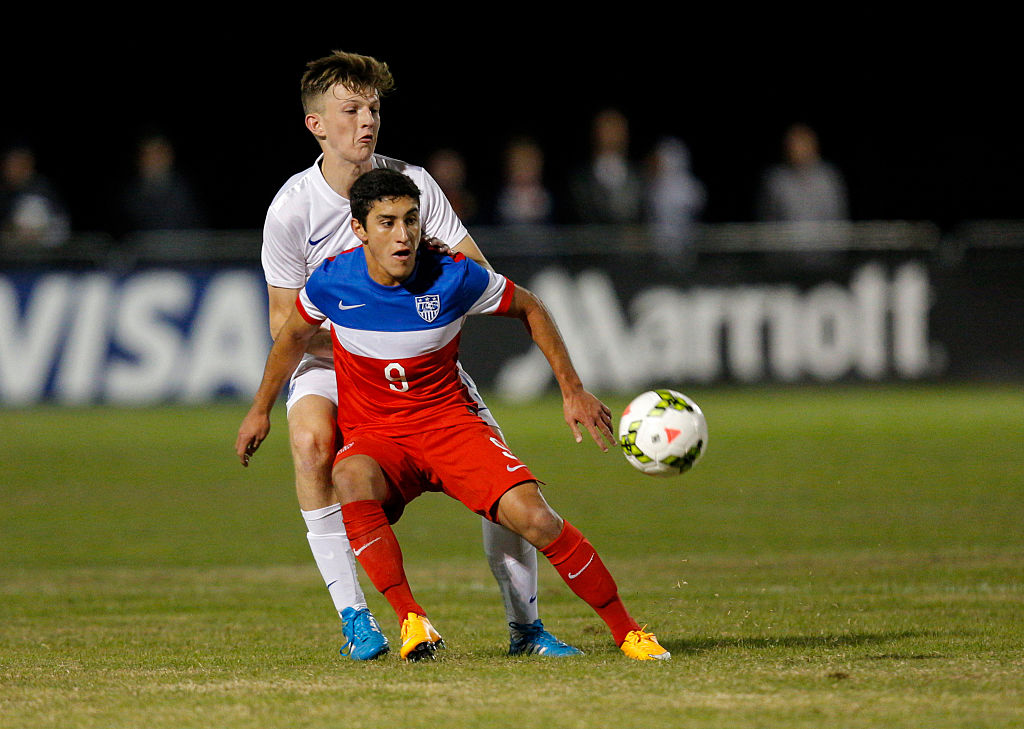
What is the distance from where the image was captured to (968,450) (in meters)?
13.9

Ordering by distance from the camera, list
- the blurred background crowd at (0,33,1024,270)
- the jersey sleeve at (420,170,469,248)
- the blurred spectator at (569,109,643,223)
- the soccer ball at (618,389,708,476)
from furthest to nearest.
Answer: the blurred background crowd at (0,33,1024,270) → the blurred spectator at (569,109,643,223) → the jersey sleeve at (420,170,469,248) → the soccer ball at (618,389,708,476)

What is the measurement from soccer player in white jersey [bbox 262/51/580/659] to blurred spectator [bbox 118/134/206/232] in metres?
12.7

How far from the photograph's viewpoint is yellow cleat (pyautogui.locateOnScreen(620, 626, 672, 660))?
5.74 m

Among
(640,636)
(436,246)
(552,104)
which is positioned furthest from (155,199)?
(640,636)

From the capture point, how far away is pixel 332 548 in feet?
21.2

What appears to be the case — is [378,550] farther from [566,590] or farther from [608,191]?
[608,191]

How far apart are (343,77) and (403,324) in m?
1.14

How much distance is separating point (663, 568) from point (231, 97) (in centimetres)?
1726

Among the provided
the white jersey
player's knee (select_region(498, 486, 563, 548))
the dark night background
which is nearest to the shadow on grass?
player's knee (select_region(498, 486, 563, 548))

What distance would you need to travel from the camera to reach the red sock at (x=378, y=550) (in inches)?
235

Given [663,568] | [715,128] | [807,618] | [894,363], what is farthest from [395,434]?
[715,128]

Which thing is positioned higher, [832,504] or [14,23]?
[14,23]

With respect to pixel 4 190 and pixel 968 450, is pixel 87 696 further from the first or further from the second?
pixel 4 190

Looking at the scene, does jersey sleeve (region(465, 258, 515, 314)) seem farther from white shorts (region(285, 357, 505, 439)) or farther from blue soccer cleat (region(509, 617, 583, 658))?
blue soccer cleat (region(509, 617, 583, 658))
